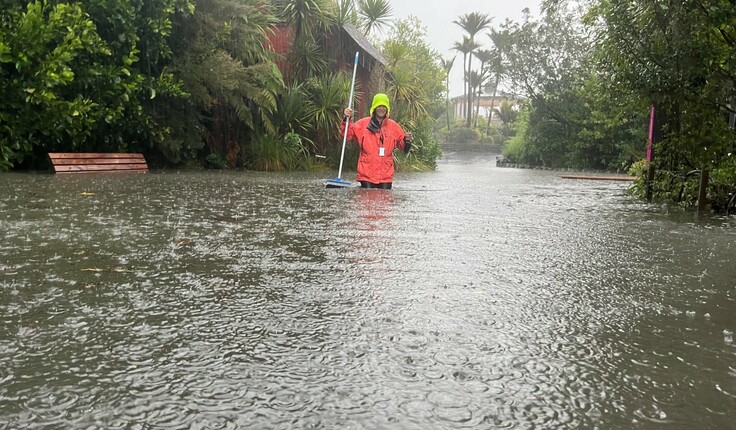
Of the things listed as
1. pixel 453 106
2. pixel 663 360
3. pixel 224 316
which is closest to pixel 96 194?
pixel 224 316

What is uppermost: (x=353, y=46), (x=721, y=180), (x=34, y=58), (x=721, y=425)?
(x=353, y=46)

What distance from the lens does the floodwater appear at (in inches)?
71.1

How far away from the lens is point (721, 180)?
7.03m

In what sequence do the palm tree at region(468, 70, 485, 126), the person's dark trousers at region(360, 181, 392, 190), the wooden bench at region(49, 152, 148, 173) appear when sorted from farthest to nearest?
1. the palm tree at region(468, 70, 485, 126)
2. the wooden bench at region(49, 152, 148, 173)
3. the person's dark trousers at region(360, 181, 392, 190)

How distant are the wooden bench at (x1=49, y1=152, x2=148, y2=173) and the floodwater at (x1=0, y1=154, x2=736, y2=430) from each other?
660 centimetres

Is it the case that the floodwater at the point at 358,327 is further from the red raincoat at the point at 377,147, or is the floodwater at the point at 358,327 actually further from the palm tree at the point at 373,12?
the palm tree at the point at 373,12

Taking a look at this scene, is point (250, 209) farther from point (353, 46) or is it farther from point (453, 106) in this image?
point (453, 106)

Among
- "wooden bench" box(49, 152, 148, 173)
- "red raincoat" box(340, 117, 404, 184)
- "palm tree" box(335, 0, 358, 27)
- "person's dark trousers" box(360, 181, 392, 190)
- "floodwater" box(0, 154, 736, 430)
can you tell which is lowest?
"floodwater" box(0, 154, 736, 430)

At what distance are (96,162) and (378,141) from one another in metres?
5.85

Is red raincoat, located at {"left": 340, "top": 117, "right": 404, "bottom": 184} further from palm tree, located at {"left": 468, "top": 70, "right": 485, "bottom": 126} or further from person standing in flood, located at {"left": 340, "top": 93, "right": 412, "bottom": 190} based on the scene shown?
palm tree, located at {"left": 468, "top": 70, "right": 485, "bottom": 126}

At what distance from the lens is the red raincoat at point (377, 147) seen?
959cm

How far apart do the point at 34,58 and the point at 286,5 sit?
7865mm

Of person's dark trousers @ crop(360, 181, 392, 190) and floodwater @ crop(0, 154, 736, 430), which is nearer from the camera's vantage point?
floodwater @ crop(0, 154, 736, 430)

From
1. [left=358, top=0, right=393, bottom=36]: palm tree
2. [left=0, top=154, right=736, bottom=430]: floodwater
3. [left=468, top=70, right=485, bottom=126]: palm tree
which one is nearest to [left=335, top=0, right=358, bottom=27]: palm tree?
[left=358, top=0, right=393, bottom=36]: palm tree
